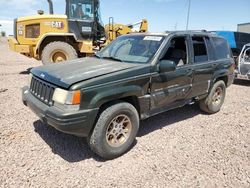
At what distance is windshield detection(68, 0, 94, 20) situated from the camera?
390 inches

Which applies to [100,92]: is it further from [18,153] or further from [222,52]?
[222,52]

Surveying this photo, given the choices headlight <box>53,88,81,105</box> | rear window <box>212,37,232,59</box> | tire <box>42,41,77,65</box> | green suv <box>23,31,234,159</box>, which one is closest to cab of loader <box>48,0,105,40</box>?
tire <box>42,41,77,65</box>

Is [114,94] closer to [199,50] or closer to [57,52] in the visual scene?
[199,50]

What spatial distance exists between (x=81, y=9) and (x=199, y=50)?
21.8ft

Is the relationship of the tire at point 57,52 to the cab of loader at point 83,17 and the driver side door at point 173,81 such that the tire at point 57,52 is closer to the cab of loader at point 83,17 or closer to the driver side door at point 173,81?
the cab of loader at point 83,17

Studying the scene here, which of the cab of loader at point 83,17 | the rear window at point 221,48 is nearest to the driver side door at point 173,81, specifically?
the rear window at point 221,48

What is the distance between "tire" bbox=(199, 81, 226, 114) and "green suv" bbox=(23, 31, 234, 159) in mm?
255

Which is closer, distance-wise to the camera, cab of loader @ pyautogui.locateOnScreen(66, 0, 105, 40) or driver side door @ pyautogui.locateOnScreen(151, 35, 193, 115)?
driver side door @ pyautogui.locateOnScreen(151, 35, 193, 115)

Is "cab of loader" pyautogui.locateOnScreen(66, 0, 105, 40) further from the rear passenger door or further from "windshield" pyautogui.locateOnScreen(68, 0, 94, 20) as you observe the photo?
the rear passenger door

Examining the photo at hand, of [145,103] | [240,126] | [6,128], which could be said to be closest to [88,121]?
[145,103]

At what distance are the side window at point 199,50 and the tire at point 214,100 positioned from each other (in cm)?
85

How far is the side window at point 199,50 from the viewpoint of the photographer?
15.9 ft

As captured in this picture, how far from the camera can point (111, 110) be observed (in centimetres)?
342

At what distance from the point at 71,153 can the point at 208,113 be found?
3557 millimetres
